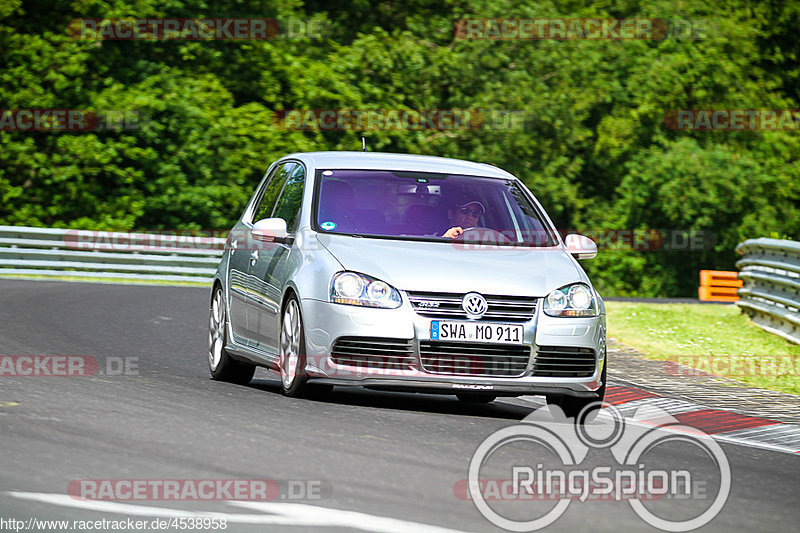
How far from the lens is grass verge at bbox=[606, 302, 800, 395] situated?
13438mm

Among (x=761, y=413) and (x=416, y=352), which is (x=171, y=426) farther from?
(x=761, y=413)

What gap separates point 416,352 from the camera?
8781 millimetres

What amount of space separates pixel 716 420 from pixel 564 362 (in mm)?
1507

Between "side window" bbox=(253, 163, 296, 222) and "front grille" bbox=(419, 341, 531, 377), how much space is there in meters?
2.56

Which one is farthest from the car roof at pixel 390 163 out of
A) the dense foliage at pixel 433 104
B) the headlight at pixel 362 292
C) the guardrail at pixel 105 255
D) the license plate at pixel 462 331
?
the dense foliage at pixel 433 104

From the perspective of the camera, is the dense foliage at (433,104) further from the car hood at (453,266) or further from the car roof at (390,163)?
A: the car hood at (453,266)

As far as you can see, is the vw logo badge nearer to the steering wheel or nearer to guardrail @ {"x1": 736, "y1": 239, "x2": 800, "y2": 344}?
the steering wheel

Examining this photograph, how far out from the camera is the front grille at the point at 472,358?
881 cm

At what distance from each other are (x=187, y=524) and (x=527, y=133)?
38.7 metres

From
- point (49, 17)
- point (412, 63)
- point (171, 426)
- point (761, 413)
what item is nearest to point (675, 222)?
point (412, 63)

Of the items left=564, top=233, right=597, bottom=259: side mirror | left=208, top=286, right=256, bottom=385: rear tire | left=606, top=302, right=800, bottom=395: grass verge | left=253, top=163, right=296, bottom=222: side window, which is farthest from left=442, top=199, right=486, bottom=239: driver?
left=606, top=302, right=800, bottom=395: grass verge

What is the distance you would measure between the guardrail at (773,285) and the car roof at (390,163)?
6491mm

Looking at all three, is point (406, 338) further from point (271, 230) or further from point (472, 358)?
point (271, 230)

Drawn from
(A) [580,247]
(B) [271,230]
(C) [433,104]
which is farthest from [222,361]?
(C) [433,104]
